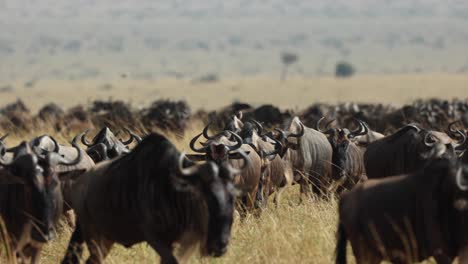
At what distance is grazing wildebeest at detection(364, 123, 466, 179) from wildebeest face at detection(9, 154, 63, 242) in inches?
161

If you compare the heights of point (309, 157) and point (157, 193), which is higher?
point (157, 193)

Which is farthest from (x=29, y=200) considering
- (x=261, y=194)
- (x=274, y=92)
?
(x=274, y=92)

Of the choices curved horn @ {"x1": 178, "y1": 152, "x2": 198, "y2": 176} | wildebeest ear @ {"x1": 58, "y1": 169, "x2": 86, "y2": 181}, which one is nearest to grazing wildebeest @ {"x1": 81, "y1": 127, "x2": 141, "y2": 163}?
wildebeest ear @ {"x1": 58, "y1": 169, "x2": 86, "y2": 181}

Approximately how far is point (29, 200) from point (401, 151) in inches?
178

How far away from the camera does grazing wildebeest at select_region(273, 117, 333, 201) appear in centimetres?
1274

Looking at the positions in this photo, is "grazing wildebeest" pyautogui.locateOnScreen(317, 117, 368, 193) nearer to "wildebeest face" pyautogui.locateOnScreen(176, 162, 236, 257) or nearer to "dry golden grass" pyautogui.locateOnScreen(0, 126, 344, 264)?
"dry golden grass" pyautogui.locateOnScreen(0, 126, 344, 264)

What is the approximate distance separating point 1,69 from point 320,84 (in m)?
53.5

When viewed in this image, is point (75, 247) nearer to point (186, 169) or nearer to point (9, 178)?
point (9, 178)

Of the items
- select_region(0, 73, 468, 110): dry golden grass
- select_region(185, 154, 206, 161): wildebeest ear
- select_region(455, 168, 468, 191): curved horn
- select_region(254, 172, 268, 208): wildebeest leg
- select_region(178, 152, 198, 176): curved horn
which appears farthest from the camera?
select_region(0, 73, 468, 110): dry golden grass

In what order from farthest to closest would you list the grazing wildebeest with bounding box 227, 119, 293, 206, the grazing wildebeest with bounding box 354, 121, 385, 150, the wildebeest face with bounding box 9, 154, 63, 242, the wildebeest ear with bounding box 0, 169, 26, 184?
the grazing wildebeest with bounding box 354, 121, 385, 150, the grazing wildebeest with bounding box 227, 119, 293, 206, the wildebeest ear with bounding box 0, 169, 26, 184, the wildebeest face with bounding box 9, 154, 63, 242

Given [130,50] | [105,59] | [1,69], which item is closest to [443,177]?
[1,69]

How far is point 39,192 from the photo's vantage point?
7391 mm

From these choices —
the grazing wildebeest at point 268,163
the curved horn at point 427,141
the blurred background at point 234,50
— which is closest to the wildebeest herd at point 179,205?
the curved horn at point 427,141

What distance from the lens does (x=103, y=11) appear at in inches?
7303
